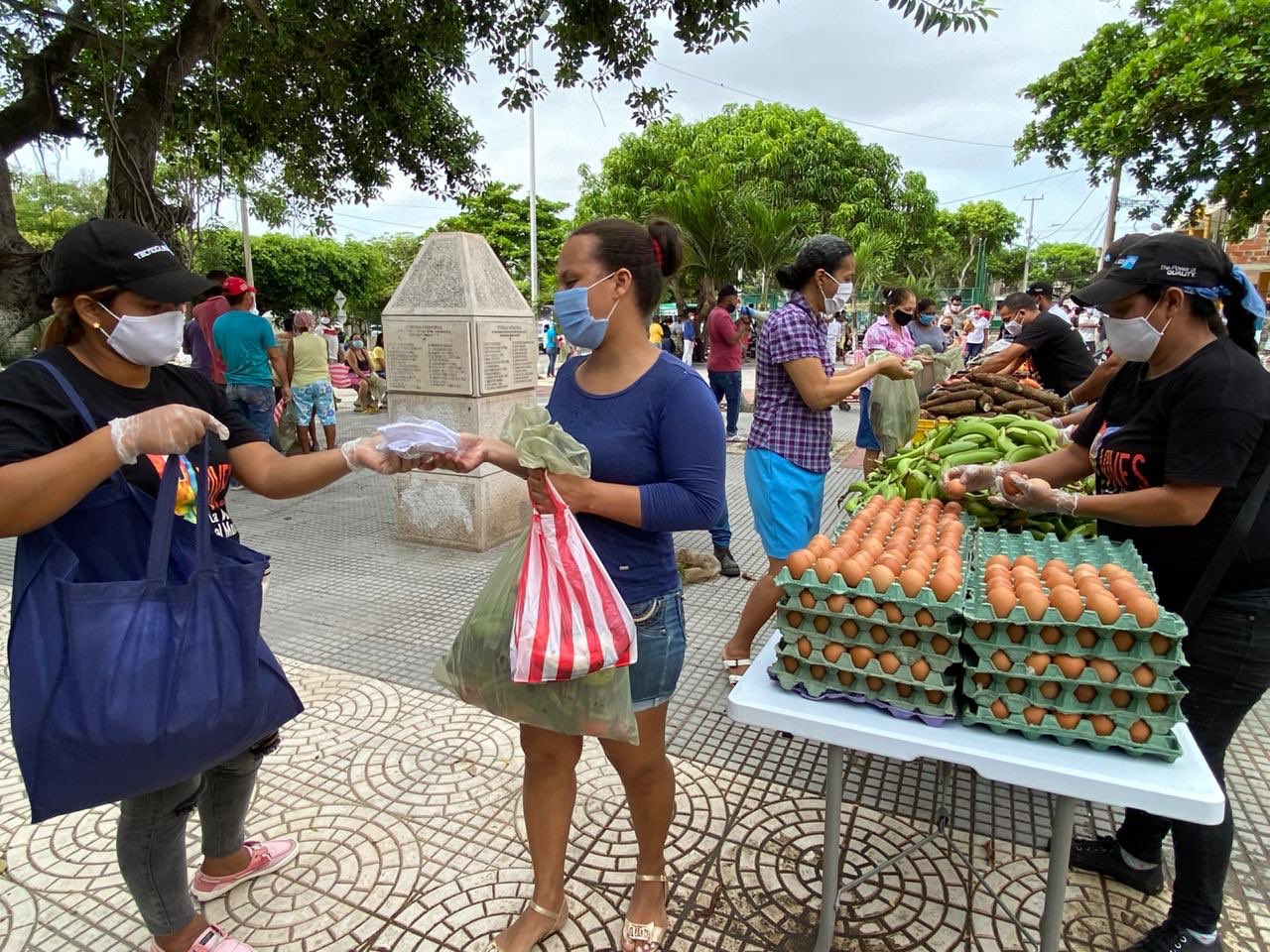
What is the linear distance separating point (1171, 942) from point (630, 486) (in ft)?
6.32

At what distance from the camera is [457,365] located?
5.34 metres

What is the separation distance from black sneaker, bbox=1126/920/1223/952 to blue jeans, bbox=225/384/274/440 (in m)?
7.08

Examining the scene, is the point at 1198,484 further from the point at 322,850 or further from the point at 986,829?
the point at 322,850

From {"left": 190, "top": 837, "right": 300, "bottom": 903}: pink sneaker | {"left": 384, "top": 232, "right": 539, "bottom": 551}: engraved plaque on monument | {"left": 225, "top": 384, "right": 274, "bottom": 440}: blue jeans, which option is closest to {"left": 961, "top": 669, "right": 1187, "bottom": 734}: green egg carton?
{"left": 190, "top": 837, "right": 300, "bottom": 903}: pink sneaker

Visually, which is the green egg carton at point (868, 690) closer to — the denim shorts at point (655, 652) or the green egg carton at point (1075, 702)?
the green egg carton at point (1075, 702)

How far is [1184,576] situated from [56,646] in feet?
8.89

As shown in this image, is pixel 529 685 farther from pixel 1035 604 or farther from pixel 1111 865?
pixel 1111 865

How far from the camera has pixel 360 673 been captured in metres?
3.71

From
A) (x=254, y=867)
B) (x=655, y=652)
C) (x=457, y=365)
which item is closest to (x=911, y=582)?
(x=655, y=652)

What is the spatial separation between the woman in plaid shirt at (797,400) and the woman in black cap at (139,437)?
198 cm

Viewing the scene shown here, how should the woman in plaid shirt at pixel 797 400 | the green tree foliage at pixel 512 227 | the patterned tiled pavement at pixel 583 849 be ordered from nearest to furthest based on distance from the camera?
1. the patterned tiled pavement at pixel 583 849
2. the woman in plaid shirt at pixel 797 400
3. the green tree foliage at pixel 512 227

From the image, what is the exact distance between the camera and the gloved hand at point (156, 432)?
1459 millimetres

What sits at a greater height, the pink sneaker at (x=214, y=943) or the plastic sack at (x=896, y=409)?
the plastic sack at (x=896, y=409)

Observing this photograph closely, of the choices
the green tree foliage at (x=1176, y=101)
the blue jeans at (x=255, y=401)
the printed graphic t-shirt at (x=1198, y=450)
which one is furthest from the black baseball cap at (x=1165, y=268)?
the green tree foliage at (x=1176, y=101)
